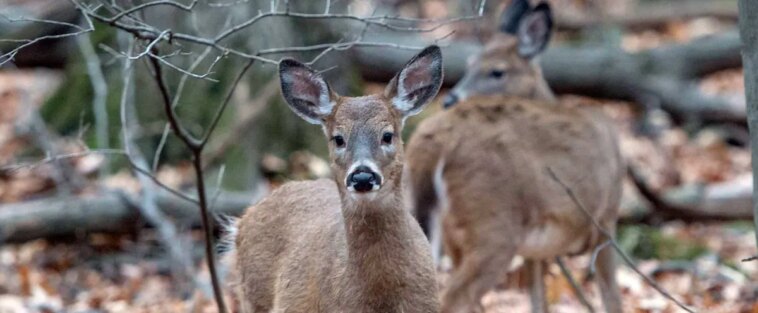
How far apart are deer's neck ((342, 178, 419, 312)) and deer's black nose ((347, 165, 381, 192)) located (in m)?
0.18

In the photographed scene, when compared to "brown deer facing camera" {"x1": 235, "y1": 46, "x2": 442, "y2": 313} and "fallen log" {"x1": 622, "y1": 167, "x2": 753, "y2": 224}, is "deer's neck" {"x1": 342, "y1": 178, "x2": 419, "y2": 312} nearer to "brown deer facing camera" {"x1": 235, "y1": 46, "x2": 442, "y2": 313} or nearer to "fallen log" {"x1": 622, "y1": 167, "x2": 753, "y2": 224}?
"brown deer facing camera" {"x1": 235, "y1": 46, "x2": 442, "y2": 313}

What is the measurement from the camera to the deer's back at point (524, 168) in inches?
277

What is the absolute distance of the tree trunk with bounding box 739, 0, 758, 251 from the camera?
16.1 feet

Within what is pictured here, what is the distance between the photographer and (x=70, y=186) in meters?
10.5

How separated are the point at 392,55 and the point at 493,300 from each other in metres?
4.57

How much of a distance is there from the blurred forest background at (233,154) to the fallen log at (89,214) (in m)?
0.01

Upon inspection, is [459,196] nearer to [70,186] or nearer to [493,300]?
[493,300]

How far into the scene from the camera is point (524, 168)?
7223 millimetres

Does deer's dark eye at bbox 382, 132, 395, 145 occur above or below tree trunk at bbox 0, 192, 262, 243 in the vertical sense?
above

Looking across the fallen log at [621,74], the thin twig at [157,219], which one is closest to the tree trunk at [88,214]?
the thin twig at [157,219]

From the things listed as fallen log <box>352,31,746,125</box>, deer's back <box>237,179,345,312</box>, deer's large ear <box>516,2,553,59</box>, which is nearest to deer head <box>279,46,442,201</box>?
deer's back <box>237,179,345,312</box>

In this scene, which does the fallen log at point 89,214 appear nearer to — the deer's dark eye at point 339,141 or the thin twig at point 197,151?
the thin twig at point 197,151

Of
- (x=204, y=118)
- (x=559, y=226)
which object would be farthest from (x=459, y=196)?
(x=204, y=118)

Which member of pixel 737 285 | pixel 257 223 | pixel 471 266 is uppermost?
pixel 257 223
